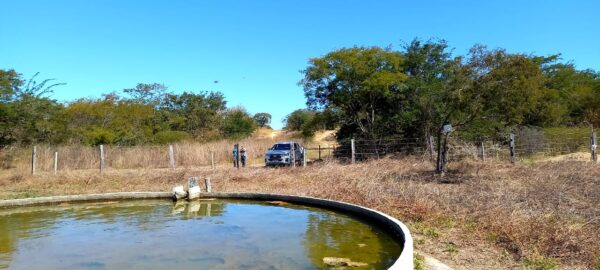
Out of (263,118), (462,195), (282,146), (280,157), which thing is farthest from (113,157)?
(263,118)

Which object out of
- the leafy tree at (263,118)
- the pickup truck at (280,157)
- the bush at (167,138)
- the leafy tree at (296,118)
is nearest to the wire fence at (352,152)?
the pickup truck at (280,157)

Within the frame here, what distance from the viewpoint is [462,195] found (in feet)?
39.9

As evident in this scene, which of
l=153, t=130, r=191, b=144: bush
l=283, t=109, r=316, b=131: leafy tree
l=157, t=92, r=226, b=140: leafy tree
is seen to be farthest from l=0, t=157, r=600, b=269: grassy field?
l=283, t=109, r=316, b=131: leafy tree

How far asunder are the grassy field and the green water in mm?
1119

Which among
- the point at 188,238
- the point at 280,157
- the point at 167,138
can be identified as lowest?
the point at 188,238

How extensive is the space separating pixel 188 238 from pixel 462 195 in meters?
6.75

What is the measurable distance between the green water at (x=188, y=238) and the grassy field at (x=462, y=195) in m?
1.12

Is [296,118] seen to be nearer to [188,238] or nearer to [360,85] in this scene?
[360,85]

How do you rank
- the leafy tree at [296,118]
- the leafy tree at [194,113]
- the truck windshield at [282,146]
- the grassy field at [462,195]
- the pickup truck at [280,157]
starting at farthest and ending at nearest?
the leafy tree at [296,118] → the leafy tree at [194,113] → the truck windshield at [282,146] → the pickup truck at [280,157] → the grassy field at [462,195]

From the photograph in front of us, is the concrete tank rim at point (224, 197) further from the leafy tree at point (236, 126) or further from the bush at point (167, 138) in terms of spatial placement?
the leafy tree at point (236, 126)

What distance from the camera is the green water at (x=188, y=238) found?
8.04m

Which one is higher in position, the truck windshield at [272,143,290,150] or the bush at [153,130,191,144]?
the bush at [153,130,191,144]

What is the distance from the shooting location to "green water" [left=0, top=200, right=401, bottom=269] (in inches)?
316

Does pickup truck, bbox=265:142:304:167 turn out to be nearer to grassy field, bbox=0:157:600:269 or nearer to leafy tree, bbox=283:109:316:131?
grassy field, bbox=0:157:600:269
